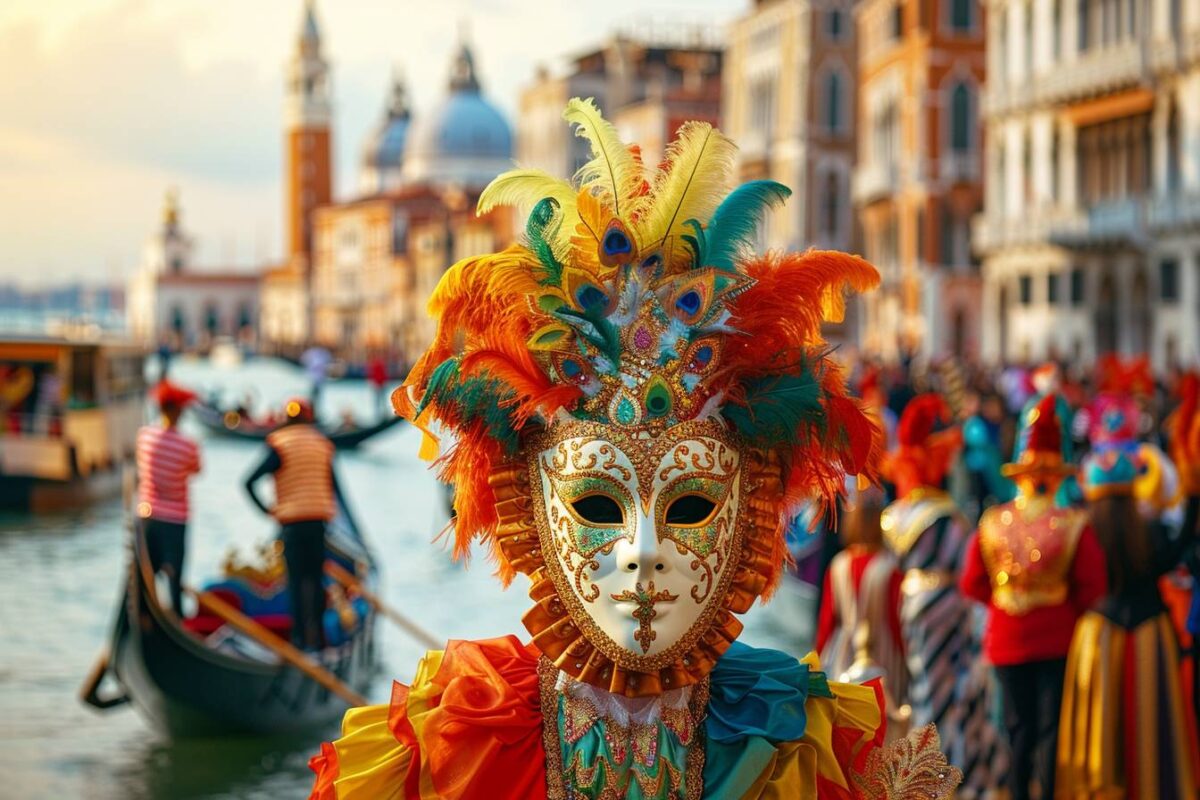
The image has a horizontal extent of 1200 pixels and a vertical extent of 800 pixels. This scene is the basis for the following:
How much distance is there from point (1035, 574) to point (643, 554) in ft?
9.35

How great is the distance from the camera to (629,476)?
2.56 m

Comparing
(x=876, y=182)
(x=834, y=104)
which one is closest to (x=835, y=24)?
(x=834, y=104)

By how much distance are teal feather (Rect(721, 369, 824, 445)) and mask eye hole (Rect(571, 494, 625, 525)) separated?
0.19 m

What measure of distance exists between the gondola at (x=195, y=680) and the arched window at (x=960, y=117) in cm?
2532

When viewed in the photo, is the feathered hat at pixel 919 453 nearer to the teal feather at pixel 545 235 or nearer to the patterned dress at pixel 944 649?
the patterned dress at pixel 944 649

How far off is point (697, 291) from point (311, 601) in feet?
21.2

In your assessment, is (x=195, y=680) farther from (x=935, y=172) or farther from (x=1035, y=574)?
(x=935, y=172)

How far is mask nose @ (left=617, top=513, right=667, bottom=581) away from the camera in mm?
2547

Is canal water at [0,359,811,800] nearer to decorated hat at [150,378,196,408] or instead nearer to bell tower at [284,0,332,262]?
decorated hat at [150,378,196,408]

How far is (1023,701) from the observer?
538cm

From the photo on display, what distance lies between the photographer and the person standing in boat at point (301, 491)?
820cm

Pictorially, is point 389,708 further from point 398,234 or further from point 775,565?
point 398,234

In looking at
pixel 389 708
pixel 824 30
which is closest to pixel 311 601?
pixel 389 708

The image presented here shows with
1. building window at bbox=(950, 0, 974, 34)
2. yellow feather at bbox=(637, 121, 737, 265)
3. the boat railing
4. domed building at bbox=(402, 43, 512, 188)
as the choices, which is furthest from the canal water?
domed building at bbox=(402, 43, 512, 188)
